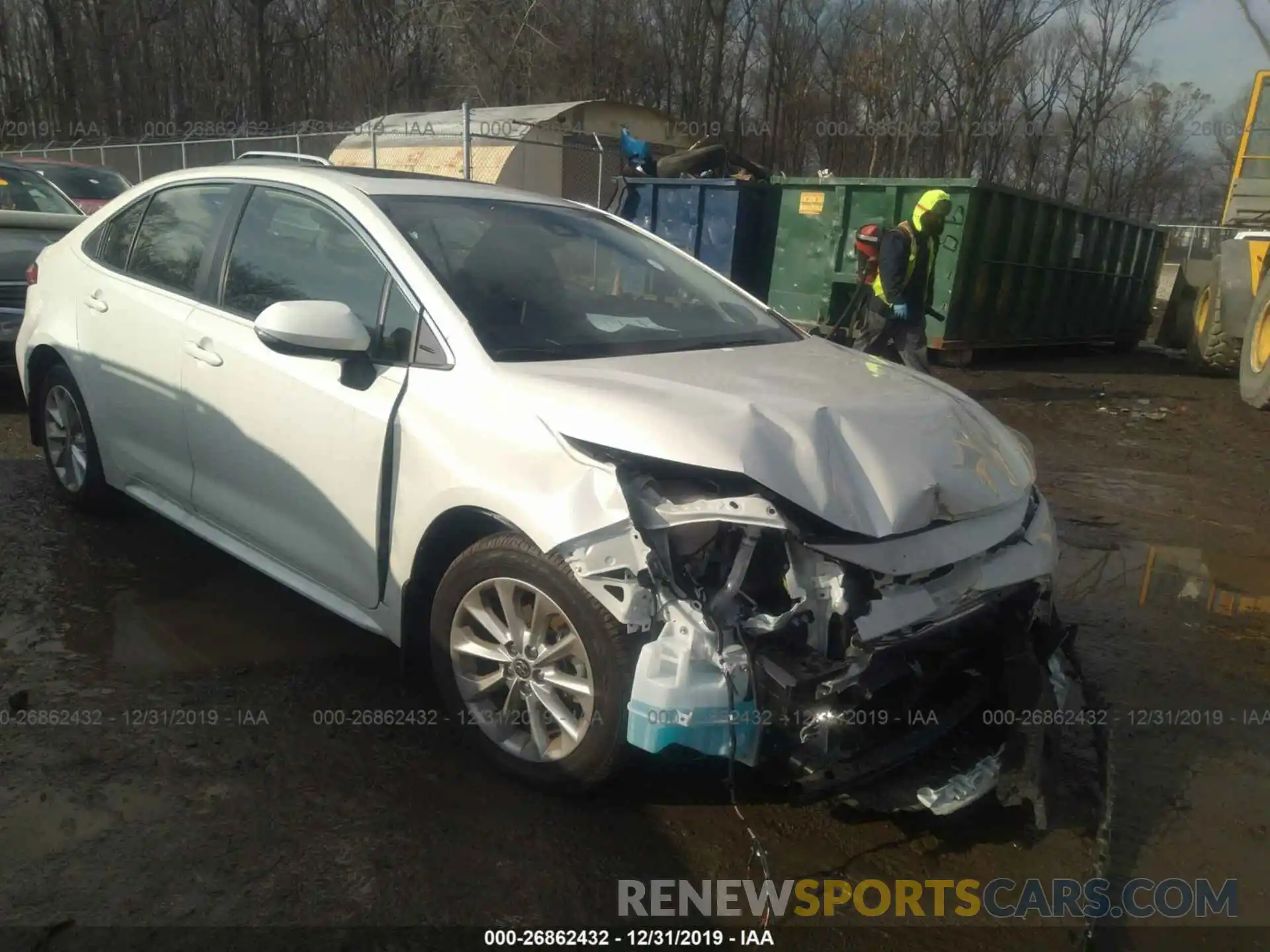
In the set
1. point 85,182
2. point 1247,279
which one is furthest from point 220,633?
point 85,182

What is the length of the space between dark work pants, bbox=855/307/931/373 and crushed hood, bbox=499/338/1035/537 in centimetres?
478

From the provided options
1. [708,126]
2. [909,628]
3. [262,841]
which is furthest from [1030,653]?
[708,126]

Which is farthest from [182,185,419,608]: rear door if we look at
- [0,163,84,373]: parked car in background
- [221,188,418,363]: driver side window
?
[0,163,84,373]: parked car in background

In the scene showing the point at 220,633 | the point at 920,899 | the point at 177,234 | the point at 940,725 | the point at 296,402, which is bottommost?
the point at 220,633

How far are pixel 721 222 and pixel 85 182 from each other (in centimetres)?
851

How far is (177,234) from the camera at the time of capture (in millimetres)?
4039

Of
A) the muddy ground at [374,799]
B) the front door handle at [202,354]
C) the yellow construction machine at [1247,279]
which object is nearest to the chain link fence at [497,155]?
the yellow construction machine at [1247,279]

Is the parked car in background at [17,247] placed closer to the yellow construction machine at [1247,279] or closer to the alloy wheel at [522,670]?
the alloy wheel at [522,670]

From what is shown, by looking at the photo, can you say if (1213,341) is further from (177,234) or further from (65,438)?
(65,438)

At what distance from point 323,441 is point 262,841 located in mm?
1216

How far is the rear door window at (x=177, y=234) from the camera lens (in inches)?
151

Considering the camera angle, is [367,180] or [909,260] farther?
[909,260]

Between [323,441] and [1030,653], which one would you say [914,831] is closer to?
[1030,653]

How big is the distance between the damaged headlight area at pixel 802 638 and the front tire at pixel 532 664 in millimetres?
86
